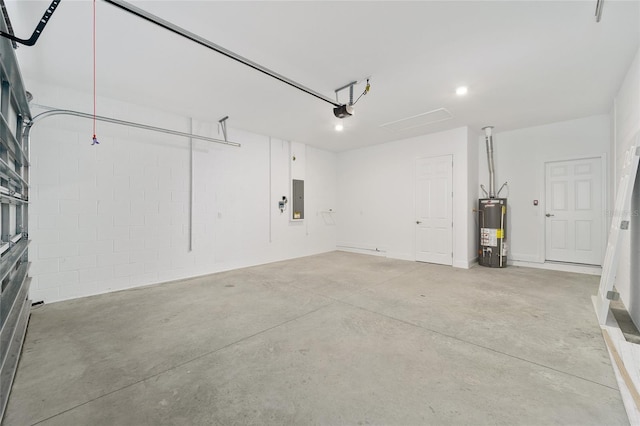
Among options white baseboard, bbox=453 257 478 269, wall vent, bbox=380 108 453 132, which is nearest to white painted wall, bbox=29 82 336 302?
wall vent, bbox=380 108 453 132

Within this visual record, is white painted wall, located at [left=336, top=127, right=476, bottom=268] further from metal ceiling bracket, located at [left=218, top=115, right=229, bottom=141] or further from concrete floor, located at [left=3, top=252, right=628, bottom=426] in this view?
metal ceiling bracket, located at [left=218, top=115, right=229, bottom=141]

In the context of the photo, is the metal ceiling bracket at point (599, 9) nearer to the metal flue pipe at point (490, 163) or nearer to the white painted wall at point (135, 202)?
the metal flue pipe at point (490, 163)

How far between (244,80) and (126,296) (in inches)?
135

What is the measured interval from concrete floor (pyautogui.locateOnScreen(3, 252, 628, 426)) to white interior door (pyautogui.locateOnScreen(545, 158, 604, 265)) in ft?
4.84

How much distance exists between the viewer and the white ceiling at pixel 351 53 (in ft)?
7.47

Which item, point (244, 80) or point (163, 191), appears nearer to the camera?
point (244, 80)

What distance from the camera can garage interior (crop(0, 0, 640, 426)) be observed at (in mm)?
1837

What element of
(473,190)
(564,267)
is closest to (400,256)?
(473,190)

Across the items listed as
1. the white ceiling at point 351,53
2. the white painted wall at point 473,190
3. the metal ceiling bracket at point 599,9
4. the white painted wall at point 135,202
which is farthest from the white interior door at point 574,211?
the white painted wall at point 135,202

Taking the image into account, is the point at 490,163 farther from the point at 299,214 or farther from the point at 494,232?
the point at 299,214

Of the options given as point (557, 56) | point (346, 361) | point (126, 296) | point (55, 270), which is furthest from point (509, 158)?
point (55, 270)

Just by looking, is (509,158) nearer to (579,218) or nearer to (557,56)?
(579,218)

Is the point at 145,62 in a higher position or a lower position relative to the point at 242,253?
higher

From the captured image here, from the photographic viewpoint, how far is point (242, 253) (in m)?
5.61
